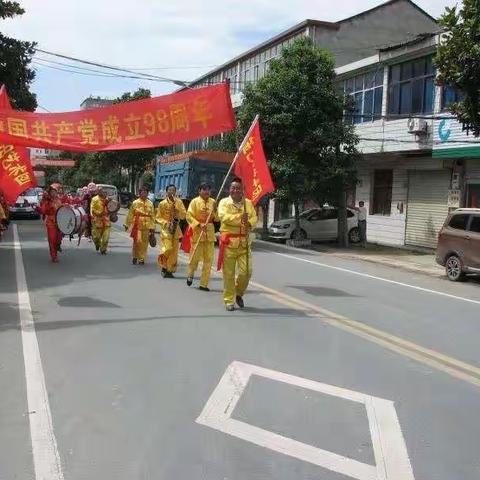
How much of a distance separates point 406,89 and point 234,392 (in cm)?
2013

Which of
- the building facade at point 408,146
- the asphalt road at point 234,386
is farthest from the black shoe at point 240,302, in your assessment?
the building facade at point 408,146

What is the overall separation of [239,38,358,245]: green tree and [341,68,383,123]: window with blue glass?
2.44 m

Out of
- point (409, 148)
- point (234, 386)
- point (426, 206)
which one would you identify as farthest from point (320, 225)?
point (234, 386)

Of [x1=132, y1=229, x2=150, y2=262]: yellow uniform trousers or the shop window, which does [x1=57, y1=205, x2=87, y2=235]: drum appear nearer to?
[x1=132, y1=229, x2=150, y2=262]: yellow uniform trousers

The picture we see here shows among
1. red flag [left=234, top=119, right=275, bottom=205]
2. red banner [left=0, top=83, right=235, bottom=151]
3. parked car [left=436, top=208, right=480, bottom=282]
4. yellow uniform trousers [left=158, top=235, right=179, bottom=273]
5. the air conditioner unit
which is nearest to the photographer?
red banner [left=0, top=83, right=235, bottom=151]

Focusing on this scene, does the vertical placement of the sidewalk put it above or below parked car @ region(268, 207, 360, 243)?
below

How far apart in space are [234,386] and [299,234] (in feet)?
58.8

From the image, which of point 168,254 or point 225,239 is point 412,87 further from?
point 225,239

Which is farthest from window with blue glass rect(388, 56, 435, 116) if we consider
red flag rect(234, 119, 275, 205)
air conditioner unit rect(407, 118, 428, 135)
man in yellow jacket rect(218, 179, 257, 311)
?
man in yellow jacket rect(218, 179, 257, 311)

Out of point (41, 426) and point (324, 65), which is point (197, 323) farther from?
point (324, 65)

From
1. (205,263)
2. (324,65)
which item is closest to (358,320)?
(205,263)

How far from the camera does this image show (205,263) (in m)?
10.8

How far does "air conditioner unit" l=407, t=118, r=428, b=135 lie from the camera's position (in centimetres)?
2183

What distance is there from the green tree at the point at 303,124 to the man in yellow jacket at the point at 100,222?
7220 millimetres
